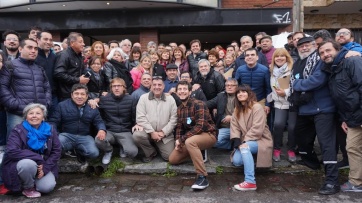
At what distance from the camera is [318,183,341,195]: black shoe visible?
→ 4562 millimetres

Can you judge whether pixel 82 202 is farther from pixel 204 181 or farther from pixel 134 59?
pixel 134 59

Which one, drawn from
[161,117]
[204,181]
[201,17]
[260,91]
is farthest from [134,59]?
[201,17]

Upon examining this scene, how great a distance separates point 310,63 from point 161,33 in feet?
29.2

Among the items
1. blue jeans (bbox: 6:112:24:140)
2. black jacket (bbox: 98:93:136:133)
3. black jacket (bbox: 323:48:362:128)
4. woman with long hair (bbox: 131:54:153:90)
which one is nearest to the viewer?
black jacket (bbox: 323:48:362:128)

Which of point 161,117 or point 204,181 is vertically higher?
point 161,117

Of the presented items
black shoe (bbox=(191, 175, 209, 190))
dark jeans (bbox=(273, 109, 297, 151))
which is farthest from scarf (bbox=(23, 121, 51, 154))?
dark jeans (bbox=(273, 109, 297, 151))

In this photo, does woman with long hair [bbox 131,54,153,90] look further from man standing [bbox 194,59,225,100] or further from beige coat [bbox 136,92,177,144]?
man standing [bbox 194,59,225,100]

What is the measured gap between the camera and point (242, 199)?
4496 millimetres

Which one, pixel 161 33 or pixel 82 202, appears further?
pixel 161 33

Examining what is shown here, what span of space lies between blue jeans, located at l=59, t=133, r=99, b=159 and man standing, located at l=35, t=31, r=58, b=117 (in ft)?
1.81

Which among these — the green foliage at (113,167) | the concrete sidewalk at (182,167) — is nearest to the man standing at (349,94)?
the concrete sidewalk at (182,167)

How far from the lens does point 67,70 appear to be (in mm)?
5863

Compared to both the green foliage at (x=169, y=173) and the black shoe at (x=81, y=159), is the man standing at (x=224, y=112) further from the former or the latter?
the black shoe at (x=81, y=159)

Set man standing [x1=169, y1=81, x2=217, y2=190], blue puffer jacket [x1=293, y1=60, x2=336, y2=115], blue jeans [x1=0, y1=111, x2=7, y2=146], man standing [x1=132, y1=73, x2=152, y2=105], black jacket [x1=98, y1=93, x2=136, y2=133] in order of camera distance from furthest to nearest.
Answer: man standing [x1=132, y1=73, x2=152, y2=105] → black jacket [x1=98, y1=93, x2=136, y2=133] → man standing [x1=169, y1=81, x2=217, y2=190] → blue jeans [x1=0, y1=111, x2=7, y2=146] → blue puffer jacket [x1=293, y1=60, x2=336, y2=115]
